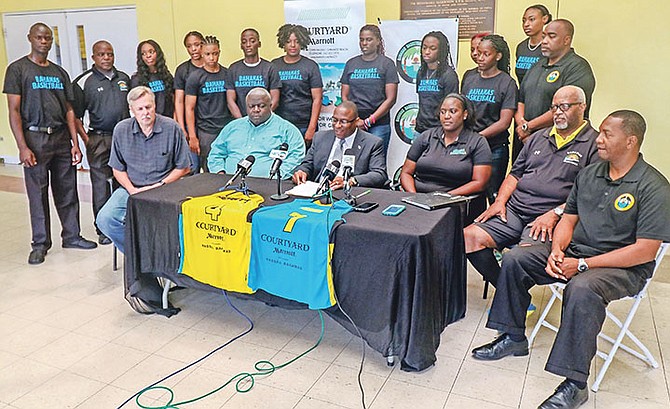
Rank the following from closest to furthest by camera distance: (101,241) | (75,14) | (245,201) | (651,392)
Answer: (651,392) → (245,201) → (101,241) → (75,14)

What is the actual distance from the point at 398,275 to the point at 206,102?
→ 2.97m

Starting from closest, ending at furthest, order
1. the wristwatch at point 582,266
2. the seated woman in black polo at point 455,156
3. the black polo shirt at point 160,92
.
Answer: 1. the wristwatch at point 582,266
2. the seated woman in black polo at point 455,156
3. the black polo shirt at point 160,92

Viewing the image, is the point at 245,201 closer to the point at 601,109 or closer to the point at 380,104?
the point at 380,104

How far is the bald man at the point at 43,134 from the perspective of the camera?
3.97 metres

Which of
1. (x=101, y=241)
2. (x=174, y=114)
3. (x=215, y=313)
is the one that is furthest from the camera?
(x=174, y=114)

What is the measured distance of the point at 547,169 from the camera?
2.98 m

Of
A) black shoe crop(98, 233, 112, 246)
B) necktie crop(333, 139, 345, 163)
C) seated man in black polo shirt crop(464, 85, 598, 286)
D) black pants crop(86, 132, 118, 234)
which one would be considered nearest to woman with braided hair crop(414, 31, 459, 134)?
necktie crop(333, 139, 345, 163)

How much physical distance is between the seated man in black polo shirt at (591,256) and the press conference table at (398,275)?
278mm

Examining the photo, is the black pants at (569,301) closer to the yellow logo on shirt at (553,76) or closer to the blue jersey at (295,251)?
the blue jersey at (295,251)

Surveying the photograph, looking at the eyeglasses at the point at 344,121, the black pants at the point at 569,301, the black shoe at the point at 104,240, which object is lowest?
the black shoe at the point at 104,240

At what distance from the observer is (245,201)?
281 centimetres

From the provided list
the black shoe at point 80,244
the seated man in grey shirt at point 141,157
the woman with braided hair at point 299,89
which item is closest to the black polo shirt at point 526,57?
the woman with braided hair at point 299,89

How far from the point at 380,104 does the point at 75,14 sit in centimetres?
457

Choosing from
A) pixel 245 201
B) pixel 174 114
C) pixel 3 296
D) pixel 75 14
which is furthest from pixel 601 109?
pixel 75 14
